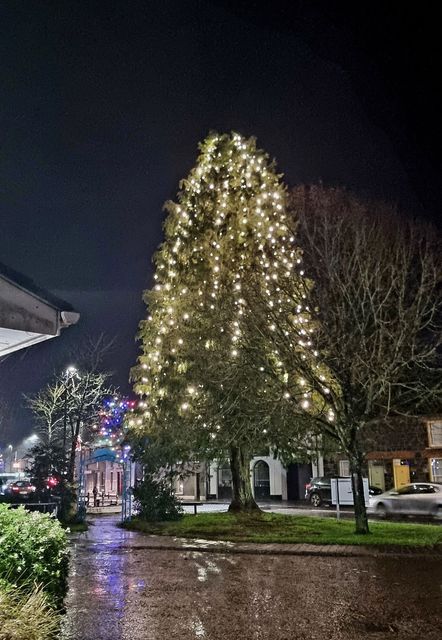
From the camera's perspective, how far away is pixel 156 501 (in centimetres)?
2178

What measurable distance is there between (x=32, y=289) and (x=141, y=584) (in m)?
6.12

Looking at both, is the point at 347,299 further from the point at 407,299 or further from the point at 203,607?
the point at 203,607

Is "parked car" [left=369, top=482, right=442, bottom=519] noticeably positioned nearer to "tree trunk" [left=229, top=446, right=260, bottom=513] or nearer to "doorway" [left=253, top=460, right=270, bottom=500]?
"tree trunk" [left=229, top=446, right=260, bottom=513]

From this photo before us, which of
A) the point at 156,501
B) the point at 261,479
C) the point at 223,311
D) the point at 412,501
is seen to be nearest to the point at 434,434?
the point at 412,501

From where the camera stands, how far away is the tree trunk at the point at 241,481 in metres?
21.7

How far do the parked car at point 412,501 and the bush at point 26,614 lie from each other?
20614 millimetres

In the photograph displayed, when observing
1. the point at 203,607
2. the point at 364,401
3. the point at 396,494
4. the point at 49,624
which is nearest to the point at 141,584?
the point at 203,607

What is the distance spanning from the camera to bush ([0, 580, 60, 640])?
5.12 m

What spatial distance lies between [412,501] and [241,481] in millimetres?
7449

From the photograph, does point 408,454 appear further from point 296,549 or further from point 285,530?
point 296,549

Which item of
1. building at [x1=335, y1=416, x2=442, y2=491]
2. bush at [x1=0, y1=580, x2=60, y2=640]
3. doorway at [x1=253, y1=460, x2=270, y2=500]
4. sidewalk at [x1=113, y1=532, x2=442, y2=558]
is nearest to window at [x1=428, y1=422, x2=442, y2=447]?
building at [x1=335, y1=416, x2=442, y2=491]

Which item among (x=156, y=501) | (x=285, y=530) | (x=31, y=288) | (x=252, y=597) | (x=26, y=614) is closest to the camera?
(x=26, y=614)

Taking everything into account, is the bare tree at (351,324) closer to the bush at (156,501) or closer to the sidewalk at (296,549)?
the sidewalk at (296,549)

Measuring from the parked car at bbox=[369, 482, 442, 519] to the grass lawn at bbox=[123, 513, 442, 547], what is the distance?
18.4ft
